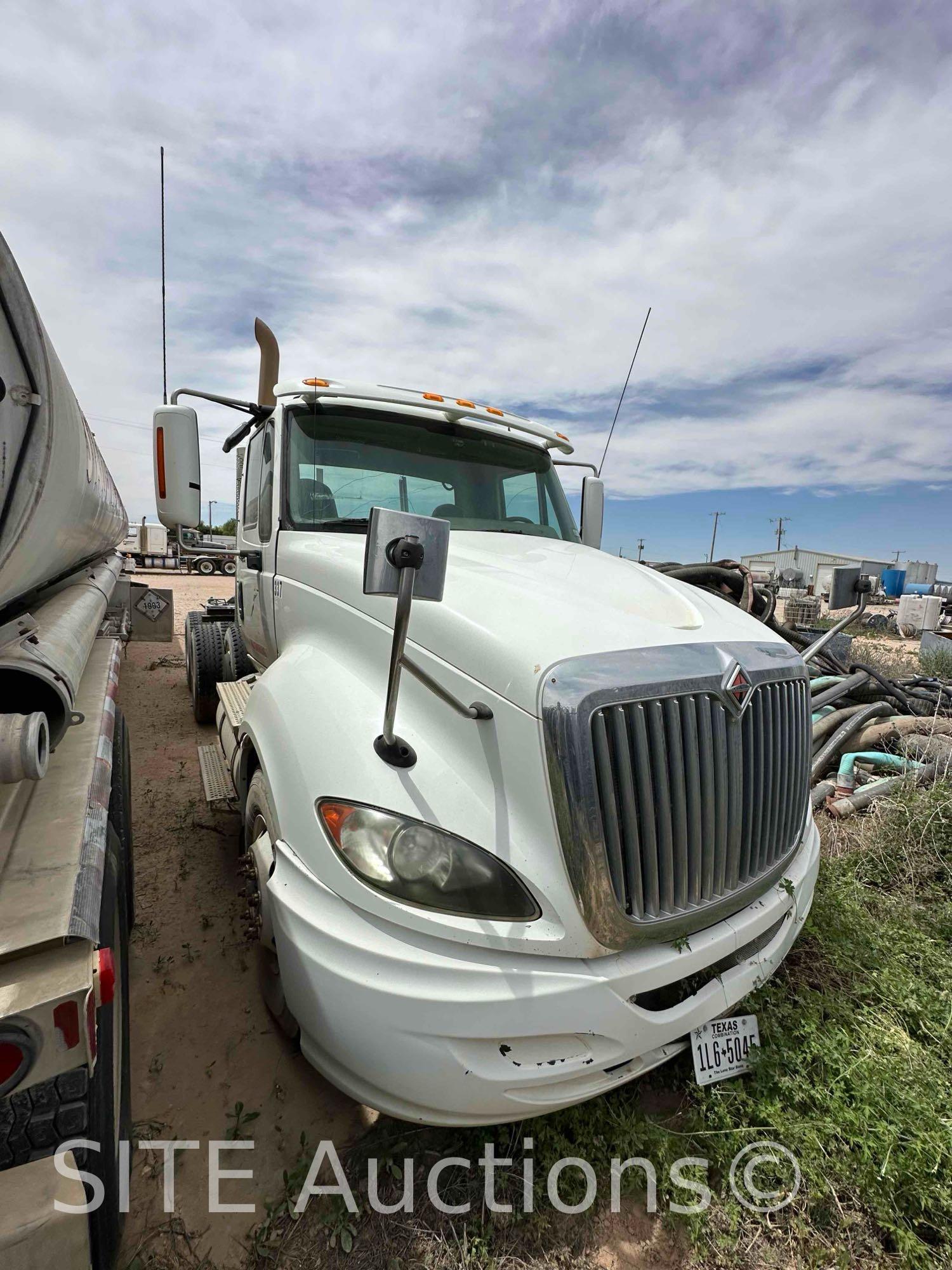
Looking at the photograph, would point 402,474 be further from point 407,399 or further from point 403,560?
point 403,560

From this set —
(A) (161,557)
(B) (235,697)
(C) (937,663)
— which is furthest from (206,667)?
(A) (161,557)

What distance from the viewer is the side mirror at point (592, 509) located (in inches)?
174

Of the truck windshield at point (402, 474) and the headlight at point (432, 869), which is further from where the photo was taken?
the truck windshield at point (402, 474)

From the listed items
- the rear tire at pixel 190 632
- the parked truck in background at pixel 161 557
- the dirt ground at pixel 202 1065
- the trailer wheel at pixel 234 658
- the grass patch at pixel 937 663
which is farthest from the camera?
the parked truck in background at pixel 161 557

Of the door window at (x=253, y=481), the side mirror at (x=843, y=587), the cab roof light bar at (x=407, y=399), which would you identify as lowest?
the side mirror at (x=843, y=587)

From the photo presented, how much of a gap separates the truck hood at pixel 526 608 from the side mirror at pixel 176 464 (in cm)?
65

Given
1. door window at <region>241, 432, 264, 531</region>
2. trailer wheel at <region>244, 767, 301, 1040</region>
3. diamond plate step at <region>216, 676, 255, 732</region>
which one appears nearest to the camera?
trailer wheel at <region>244, 767, 301, 1040</region>

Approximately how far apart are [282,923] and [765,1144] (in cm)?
175

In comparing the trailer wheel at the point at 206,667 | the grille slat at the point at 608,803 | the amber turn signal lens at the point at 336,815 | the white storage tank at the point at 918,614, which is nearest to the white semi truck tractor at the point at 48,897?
the amber turn signal lens at the point at 336,815

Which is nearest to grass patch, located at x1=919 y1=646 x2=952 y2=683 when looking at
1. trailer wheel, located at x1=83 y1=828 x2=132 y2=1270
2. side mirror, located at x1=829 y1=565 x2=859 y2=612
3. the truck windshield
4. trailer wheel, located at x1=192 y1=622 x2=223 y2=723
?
side mirror, located at x1=829 y1=565 x2=859 y2=612

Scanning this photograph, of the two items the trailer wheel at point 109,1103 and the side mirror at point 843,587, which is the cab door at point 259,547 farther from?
the side mirror at point 843,587

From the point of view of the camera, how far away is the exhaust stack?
14.9ft

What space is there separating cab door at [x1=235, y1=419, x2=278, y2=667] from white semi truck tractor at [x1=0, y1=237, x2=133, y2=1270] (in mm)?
1128

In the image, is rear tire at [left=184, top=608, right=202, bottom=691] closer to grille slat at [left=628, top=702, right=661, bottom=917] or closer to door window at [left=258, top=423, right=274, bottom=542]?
door window at [left=258, top=423, right=274, bottom=542]
